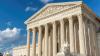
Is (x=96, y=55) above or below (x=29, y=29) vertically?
below

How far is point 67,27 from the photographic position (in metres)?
45.1

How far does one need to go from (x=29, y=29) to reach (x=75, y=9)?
1475 centimetres

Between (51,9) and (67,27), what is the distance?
543cm

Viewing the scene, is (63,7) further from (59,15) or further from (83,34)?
(83,34)

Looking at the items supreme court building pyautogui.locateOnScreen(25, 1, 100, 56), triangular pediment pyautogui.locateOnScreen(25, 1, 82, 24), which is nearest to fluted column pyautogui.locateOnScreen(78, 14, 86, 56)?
supreme court building pyautogui.locateOnScreen(25, 1, 100, 56)

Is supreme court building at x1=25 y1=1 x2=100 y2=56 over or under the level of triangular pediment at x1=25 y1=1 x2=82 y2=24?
under

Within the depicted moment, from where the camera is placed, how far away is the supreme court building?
39156 mm

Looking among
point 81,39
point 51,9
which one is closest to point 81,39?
point 81,39

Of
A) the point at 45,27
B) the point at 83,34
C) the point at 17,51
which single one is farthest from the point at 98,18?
the point at 17,51

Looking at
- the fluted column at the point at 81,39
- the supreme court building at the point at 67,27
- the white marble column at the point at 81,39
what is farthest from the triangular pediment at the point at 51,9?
the fluted column at the point at 81,39

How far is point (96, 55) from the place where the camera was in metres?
42.2

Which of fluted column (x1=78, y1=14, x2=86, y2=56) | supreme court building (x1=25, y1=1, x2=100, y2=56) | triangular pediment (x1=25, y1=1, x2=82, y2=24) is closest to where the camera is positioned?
fluted column (x1=78, y1=14, x2=86, y2=56)

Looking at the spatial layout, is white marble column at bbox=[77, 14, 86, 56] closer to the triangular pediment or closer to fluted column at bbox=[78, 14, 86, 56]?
fluted column at bbox=[78, 14, 86, 56]

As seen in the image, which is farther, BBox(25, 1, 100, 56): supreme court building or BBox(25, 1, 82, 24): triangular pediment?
BBox(25, 1, 82, 24): triangular pediment
